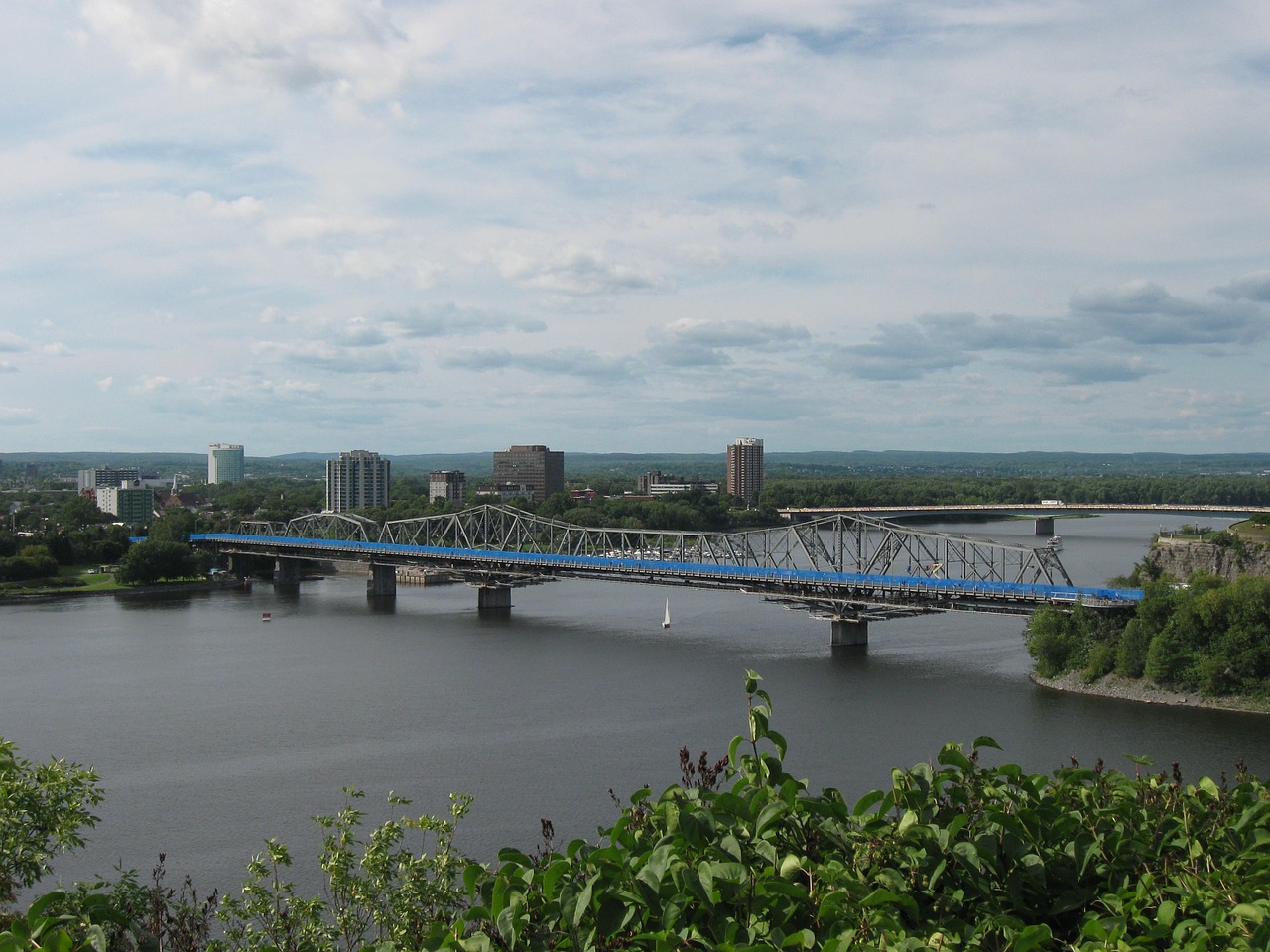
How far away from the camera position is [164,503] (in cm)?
8875

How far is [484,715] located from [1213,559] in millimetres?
20200

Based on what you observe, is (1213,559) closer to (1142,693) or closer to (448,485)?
(1142,693)

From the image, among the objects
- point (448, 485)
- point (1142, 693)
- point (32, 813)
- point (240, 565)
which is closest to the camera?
point (32, 813)

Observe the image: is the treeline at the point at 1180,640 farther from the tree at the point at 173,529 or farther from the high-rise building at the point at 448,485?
the high-rise building at the point at 448,485

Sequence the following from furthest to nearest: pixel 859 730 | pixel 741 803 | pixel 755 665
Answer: pixel 755 665, pixel 859 730, pixel 741 803

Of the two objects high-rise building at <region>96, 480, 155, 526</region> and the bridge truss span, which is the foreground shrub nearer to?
the bridge truss span

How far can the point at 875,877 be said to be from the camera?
338 centimetres

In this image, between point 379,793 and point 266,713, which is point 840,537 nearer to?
point 266,713

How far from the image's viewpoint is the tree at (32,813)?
5590 millimetres

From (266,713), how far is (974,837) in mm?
20668

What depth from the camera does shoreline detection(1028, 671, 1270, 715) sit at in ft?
69.6

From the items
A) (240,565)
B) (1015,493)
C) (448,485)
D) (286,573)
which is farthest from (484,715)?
(1015,493)

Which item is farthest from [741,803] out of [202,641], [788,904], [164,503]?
[164,503]

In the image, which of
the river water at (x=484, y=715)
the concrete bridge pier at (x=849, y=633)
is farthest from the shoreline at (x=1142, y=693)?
the concrete bridge pier at (x=849, y=633)
